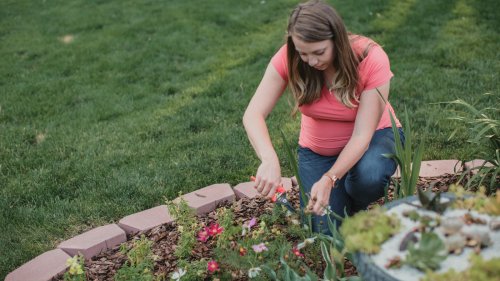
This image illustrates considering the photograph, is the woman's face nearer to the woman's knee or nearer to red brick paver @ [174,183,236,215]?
the woman's knee

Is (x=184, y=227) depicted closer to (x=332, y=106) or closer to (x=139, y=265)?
(x=139, y=265)

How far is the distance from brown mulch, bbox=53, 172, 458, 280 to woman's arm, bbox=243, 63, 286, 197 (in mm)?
→ 379

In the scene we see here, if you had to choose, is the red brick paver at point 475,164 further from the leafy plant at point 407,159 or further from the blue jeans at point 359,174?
the leafy plant at point 407,159

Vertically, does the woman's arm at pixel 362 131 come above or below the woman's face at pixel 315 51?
below

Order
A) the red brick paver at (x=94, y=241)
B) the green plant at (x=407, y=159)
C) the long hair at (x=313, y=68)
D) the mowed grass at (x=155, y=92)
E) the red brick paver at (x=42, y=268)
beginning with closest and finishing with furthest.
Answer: the green plant at (x=407, y=159), the long hair at (x=313, y=68), the red brick paver at (x=42, y=268), the red brick paver at (x=94, y=241), the mowed grass at (x=155, y=92)

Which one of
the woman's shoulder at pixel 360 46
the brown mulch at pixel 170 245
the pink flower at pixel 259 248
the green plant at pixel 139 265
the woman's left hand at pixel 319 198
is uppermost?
the woman's shoulder at pixel 360 46

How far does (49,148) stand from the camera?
388 cm

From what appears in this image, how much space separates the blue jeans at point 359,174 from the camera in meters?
2.52

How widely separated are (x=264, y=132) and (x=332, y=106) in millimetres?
371

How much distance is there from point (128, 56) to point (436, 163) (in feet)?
11.4

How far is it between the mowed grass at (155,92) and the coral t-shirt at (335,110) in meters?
0.44

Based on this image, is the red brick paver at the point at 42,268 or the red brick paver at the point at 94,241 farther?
the red brick paver at the point at 94,241

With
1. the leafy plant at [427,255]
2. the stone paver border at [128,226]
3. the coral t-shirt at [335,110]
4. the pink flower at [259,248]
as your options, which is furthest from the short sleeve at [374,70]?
the leafy plant at [427,255]

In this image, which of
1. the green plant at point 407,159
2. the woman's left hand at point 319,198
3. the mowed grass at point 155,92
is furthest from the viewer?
the mowed grass at point 155,92
